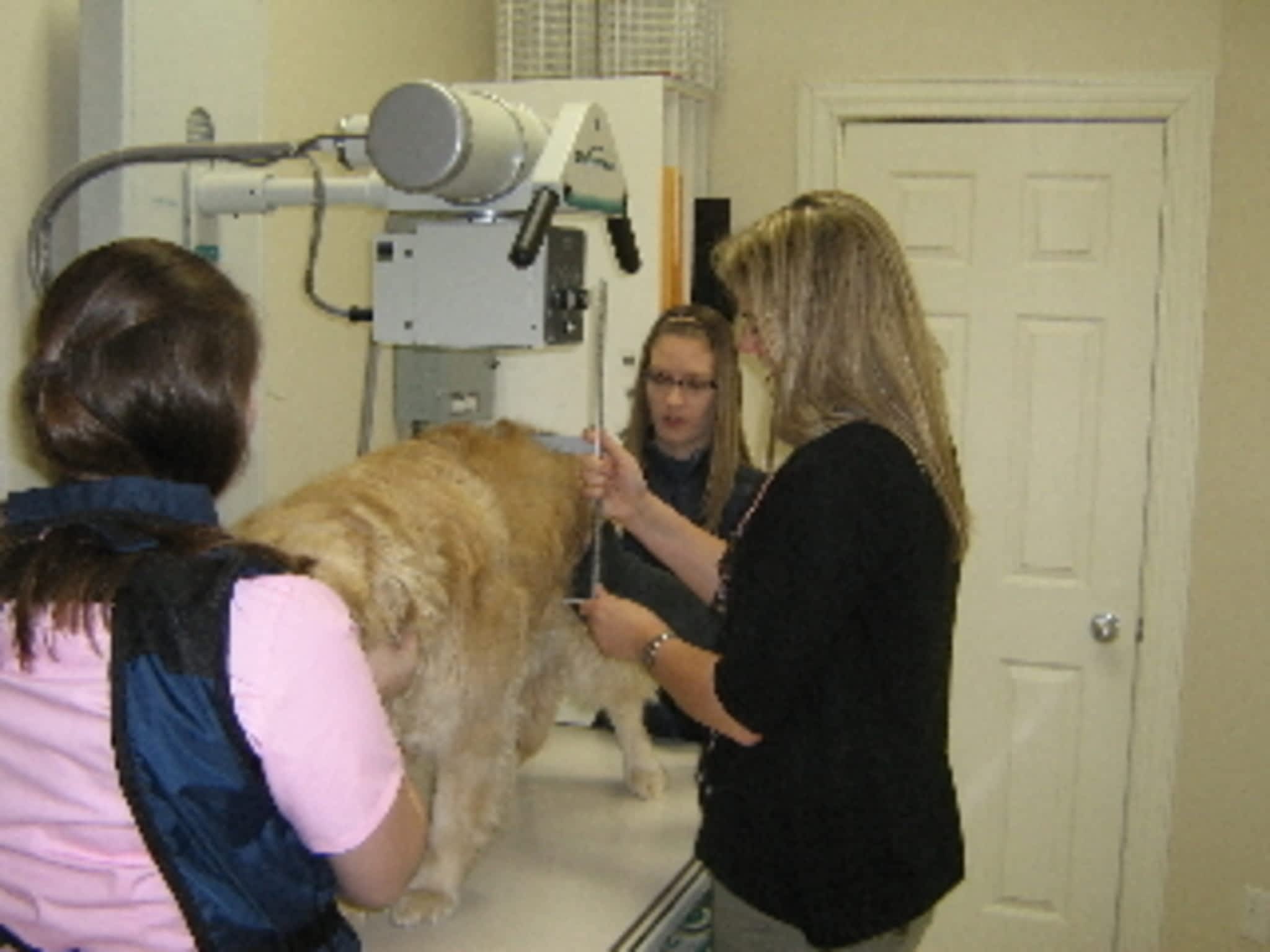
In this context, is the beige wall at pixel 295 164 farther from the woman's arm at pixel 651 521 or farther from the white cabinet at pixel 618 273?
the woman's arm at pixel 651 521

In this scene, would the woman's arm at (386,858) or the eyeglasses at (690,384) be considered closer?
the woman's arm at (386,858)

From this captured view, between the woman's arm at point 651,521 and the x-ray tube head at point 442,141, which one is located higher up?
the x-ray tube head at point 442,141

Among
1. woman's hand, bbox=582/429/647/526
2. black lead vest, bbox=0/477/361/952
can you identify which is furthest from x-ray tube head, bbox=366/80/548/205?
woman's hand, bbox=582/429/647/526

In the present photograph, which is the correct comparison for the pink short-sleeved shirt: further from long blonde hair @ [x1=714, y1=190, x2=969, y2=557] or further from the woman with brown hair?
long blonde hair @ [x1=714, y1=190, x2=969, y2=557]

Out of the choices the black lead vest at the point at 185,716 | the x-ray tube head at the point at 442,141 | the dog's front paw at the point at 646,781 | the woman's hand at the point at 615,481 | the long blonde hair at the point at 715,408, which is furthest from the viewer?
the long blonde hair at the point at 715,408

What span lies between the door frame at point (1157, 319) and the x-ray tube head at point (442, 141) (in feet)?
7.30

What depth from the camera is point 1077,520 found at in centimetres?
335

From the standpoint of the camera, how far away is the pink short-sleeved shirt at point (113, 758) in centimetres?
93

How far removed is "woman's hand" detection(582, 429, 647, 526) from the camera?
6.48 feet

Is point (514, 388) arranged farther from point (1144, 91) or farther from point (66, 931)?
point (66, 931)

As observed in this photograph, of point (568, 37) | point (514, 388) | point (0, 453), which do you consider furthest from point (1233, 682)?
point (0, 453)

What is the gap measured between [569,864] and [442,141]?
3.54 ft

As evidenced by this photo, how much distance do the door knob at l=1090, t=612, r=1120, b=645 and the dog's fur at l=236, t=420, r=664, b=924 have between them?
5.01ft

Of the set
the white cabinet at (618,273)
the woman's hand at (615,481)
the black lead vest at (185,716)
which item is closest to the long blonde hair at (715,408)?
the white cabinet at (618,273)
